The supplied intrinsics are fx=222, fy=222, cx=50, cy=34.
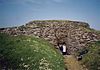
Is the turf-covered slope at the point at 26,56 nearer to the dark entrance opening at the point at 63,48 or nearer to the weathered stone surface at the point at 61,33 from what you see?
the weathered stone surface at the point at 61,33

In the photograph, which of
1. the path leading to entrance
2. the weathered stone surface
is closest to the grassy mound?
the path leading to entrance

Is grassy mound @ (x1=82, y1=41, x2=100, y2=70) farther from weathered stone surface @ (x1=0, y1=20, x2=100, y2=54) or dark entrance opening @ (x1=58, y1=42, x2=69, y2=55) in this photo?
dark entrance opening @ (x1=58, y1=42, x2=69, y2=55)

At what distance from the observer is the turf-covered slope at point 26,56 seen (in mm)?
38688

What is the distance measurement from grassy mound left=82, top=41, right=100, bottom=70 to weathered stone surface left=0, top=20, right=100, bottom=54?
11.4 feet

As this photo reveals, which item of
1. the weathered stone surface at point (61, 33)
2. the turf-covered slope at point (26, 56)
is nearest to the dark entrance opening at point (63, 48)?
the weathered stone surface at point (61, 33)

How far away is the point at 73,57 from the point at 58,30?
Result: 10705 millimetres

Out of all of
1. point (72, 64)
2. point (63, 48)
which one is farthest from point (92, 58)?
point (63, 48)

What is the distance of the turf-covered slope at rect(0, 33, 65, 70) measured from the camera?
3869cm

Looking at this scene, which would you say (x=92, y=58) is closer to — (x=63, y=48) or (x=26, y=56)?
(x=63, y=48)

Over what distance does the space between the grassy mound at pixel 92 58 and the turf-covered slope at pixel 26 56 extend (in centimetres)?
603

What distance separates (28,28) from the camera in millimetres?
60812

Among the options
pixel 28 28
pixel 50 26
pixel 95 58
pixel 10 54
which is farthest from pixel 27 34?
pixel 95 58

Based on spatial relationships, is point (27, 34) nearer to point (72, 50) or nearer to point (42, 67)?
point (72, 50)

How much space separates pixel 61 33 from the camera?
197ft
